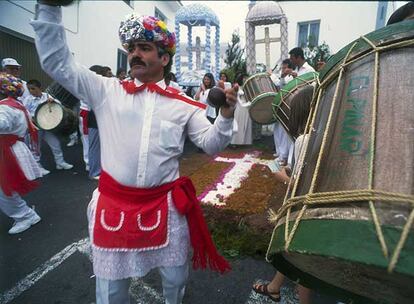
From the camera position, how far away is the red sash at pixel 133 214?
65.1 inches

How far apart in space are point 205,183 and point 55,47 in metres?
3.64

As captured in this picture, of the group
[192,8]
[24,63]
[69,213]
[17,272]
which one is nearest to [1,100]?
[69,213]

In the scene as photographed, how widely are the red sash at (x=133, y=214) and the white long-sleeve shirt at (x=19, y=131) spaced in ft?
7.56

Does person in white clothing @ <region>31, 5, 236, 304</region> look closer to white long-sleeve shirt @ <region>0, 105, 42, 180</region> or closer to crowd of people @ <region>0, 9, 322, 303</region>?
crowd of people @ <region>0, 9, 322, 303</region>

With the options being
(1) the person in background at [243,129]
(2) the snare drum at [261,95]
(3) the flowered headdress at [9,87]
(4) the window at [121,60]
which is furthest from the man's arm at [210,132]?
(4) the window at [121,60]

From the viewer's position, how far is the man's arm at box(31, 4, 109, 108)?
1417 mm

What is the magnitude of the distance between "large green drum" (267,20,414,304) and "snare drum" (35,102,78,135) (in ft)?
15.6

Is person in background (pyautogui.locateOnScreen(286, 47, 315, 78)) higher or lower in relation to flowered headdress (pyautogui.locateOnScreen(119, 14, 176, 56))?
higher

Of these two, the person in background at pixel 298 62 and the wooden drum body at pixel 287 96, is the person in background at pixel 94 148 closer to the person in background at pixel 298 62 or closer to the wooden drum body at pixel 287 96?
the wooden drum body at pixel 287 96

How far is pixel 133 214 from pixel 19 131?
272cm

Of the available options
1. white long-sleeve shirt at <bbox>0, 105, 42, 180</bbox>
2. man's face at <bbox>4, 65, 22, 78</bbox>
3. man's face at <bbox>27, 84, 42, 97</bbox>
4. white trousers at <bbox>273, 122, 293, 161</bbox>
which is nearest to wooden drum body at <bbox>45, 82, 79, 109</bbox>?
man's face at <bbox>27, 84, 42, 97</bbox>

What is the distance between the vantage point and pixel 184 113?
1.81 m

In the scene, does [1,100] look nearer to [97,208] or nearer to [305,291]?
[97,208]

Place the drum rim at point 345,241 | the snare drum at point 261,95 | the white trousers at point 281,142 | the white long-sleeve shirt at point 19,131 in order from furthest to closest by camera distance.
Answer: the white trousers at point 281,142
the snare drum at point 261,95
the white long-sleeve shirt at point 19,131
the drum rim at point 345,241
